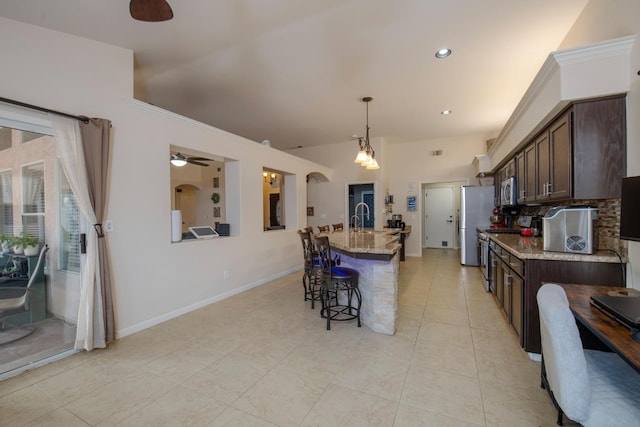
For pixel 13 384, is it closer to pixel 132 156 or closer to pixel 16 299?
pixel 16 299

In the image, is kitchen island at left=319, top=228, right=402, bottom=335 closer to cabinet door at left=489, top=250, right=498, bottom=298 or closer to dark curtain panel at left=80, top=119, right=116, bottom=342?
cabinet door at left=489, top=250, right=498, bottom=298

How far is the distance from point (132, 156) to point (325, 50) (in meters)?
2.38

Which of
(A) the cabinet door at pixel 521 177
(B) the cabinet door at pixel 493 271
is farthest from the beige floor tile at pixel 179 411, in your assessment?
(A) the cabinet door at pixel 521 177

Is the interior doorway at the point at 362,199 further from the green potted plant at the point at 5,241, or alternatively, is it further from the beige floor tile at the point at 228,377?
the green potted plant at the point at 5,241

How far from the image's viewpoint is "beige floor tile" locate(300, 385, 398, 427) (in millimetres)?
1615

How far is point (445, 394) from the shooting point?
1846 mm

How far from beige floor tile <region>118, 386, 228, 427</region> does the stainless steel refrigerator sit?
18.3 ft

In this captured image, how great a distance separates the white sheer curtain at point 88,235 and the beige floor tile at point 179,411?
3.74ft

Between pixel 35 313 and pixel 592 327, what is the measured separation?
13.6ft

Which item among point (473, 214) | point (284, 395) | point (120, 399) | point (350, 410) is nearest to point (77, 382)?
point (120, 399)

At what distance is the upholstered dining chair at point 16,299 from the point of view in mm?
2285

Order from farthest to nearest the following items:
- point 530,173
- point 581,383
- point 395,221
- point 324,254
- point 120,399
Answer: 1. point 395,221
2. point 530,173
3. point 324,254
4. point 120,399
5. point 581,383

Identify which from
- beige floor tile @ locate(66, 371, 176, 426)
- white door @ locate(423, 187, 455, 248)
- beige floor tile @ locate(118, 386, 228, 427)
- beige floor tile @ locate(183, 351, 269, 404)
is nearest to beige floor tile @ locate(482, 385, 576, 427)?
beige floor tile @ locate(183, 351, 269, 404)

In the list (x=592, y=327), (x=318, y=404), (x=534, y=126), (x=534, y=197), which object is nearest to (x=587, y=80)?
(x=534, y=126)
